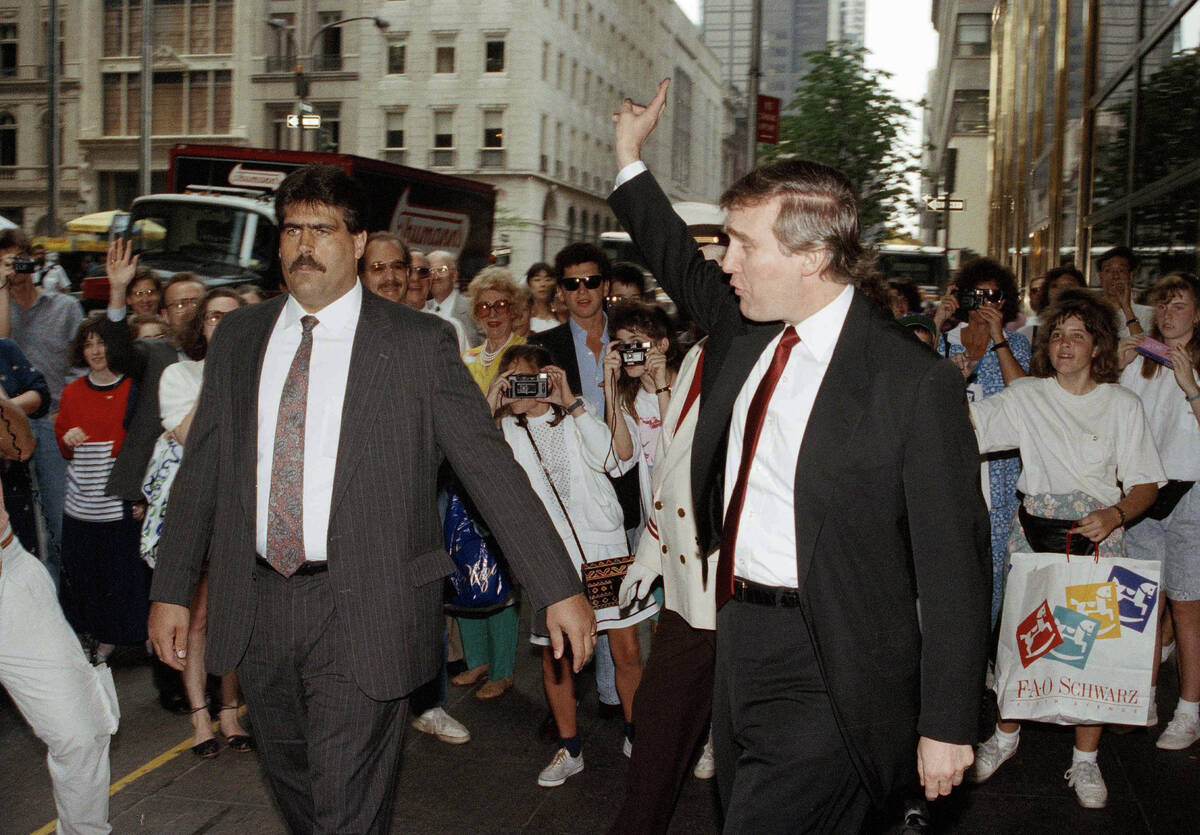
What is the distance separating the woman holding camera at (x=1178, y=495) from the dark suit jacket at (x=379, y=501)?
12.1 ft

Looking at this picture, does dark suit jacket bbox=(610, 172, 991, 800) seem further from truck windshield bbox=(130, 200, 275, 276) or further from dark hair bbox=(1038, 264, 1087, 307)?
truck windshield bbox=(130, 200, 275, 276)

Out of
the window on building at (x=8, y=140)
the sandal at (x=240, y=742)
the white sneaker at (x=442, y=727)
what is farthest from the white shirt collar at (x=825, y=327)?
the window on building at (x=8, y=140)

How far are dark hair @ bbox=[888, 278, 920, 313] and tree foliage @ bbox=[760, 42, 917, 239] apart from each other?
39.4ft

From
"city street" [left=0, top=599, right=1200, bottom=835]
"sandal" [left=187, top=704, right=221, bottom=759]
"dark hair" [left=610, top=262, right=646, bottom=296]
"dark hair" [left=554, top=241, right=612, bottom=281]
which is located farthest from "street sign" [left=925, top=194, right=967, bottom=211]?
"sandal" [left=187, top=704, right=221, bottom=759]

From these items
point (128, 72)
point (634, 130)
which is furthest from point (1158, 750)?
point (128, 72)

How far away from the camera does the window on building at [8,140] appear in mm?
50469

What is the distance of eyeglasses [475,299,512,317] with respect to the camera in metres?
6.99

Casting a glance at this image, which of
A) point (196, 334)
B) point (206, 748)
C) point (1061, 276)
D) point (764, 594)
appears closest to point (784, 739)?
point (764, 594)

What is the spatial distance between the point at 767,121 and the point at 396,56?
40322 mm

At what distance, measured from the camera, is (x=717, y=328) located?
3.65 m

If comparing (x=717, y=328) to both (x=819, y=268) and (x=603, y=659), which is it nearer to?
(x=819, y=268)

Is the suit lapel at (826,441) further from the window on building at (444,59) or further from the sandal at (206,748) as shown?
the window on building at (444,59)

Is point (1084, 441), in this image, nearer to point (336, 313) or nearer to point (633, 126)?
point (633, 126)

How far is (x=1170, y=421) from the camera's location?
6059mm
